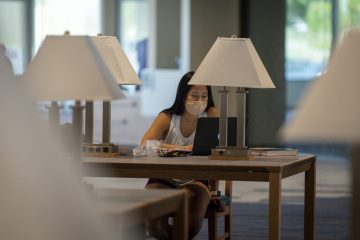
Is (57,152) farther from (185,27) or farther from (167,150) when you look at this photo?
(185,27)

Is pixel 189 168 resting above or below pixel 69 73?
below

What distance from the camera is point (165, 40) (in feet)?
48.8

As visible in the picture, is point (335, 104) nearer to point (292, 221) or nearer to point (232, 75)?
point (232, 75)

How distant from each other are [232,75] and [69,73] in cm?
170

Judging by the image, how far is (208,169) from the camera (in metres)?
5.25

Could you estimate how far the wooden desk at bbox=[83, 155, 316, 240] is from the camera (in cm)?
516

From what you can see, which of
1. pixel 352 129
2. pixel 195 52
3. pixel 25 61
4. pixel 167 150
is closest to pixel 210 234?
pixel 167 150

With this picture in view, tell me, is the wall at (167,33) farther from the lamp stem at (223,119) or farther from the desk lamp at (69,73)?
the desk lamp at (69,73)

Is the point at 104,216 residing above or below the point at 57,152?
below

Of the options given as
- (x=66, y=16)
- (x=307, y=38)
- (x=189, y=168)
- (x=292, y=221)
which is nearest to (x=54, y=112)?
(x=189, y=168)

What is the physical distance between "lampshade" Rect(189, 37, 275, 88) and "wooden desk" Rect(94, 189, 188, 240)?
4.38 ft

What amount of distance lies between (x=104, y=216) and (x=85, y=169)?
190 cm

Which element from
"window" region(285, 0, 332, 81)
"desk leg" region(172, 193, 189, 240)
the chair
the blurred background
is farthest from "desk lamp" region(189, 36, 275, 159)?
"window" region(285, 0, 332, 81)

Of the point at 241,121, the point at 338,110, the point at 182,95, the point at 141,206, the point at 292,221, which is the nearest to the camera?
the point at 338,110
